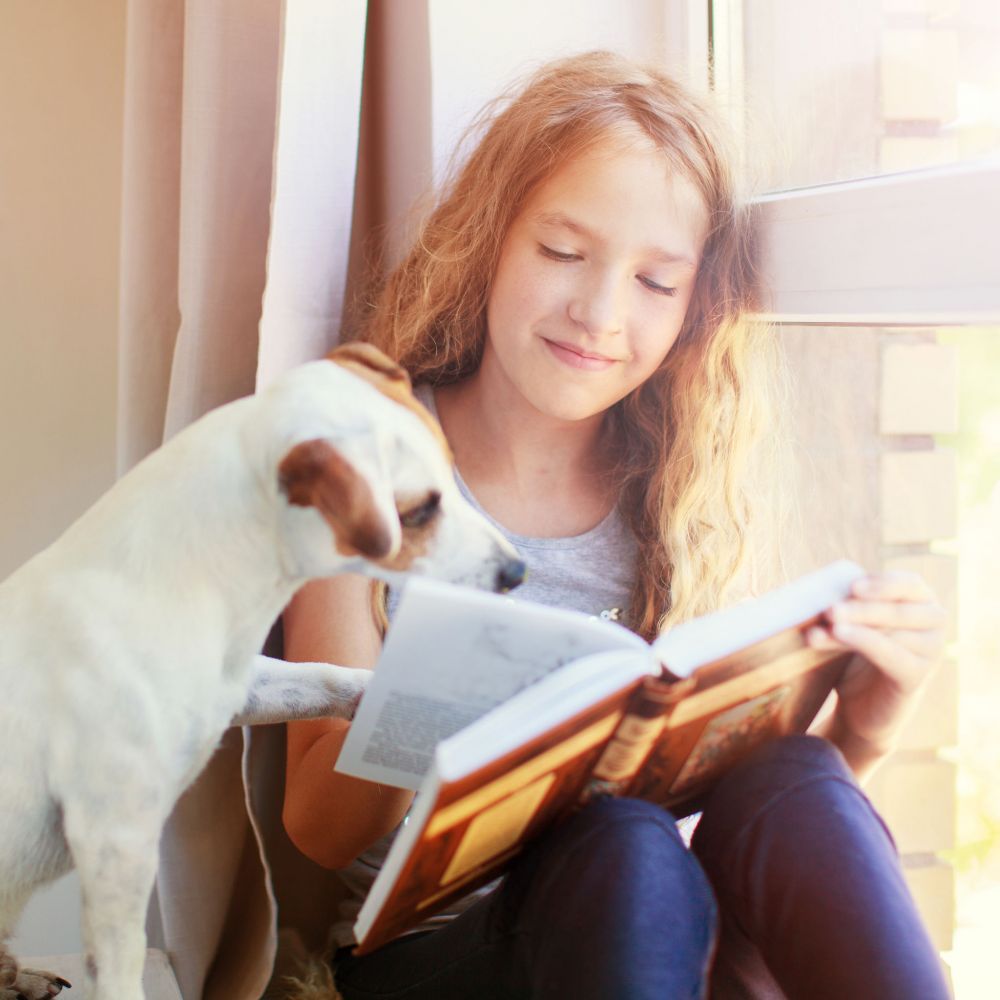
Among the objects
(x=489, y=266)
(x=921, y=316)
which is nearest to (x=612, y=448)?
(x=489, y=266)

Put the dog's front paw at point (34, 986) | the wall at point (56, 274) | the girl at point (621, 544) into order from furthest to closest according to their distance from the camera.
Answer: the wall at point (56, 274)
the dog's front paw at point (34, 986)
the girl at point (621, 544)

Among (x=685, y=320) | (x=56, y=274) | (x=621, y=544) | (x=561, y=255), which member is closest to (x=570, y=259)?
(x=561, y=255)

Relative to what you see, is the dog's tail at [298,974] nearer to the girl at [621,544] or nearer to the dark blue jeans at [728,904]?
the girl at [621,544]

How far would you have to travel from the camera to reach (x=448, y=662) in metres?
0.62

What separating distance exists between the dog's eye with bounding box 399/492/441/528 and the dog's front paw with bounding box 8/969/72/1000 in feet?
1.62

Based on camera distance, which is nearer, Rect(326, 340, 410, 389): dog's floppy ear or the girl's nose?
Rect(326, 340, 410, 389): dog's floppy ear

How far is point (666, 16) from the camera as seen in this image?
4.65ft

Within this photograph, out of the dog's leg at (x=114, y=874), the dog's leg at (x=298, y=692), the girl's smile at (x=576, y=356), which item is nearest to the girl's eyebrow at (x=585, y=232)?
the girl's smile at (x=576, y=356)

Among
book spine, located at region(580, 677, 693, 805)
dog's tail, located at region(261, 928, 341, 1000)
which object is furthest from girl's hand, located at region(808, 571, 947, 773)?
dog's tail, located at region(261, 928, 341, 1000)

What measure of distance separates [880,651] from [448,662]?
33 centimetres

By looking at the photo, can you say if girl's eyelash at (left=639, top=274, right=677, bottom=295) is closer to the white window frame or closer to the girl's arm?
the white window frame

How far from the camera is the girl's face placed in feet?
3.38

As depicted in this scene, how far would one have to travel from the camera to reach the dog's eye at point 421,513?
628mm

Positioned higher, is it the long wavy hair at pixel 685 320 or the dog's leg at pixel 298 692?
the long wavy hair at pixel 685 320
